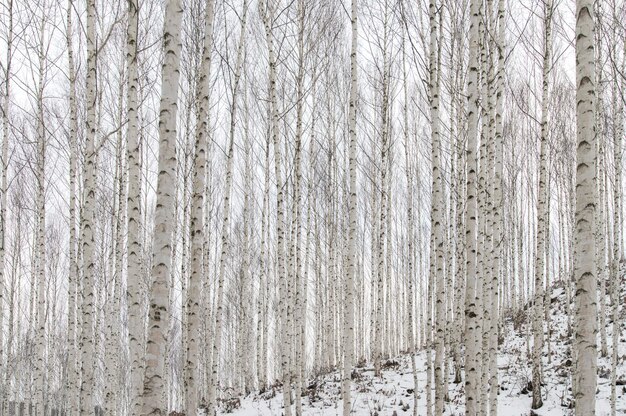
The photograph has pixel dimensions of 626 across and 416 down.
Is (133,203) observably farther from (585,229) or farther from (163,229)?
(585,229)

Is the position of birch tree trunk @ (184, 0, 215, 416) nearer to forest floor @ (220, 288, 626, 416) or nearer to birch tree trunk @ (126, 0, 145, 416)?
birch tree trunk @ (126, 0, 145, 416)

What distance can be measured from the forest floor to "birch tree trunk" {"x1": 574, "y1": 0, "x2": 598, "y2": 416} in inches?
254

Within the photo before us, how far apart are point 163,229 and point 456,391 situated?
27.4ft

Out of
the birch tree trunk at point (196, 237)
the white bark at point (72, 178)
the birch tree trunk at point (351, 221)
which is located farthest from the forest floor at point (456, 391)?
the birch tree trunk at point (196, 237)

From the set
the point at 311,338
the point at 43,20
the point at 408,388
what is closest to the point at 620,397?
the point at 408,388

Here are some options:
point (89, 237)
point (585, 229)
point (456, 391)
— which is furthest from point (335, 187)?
point (585, 229)

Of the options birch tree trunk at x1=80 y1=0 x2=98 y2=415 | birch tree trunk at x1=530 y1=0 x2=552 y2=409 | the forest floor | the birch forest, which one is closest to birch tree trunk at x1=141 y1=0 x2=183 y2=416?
the birch forest

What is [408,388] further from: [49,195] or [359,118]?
[49,195]

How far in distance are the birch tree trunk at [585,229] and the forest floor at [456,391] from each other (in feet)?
21.2

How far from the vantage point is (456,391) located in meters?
9.97

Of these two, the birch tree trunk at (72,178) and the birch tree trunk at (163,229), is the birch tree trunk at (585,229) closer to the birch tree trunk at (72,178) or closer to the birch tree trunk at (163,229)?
the birch tree trunk at (163,229)

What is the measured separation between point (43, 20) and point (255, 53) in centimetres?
533

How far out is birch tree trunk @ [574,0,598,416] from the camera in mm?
2623

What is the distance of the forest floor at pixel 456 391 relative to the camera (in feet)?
29.4
